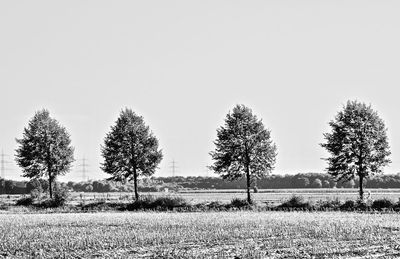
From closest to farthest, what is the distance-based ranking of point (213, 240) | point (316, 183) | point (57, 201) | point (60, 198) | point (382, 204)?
point (213, 240), point (382, 204), point (57, 201), point (60, 198), point (316, 183)

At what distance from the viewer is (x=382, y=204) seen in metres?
60.0

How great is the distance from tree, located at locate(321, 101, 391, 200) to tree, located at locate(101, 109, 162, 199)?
75.0 feet

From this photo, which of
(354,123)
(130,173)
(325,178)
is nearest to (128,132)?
(130,173)

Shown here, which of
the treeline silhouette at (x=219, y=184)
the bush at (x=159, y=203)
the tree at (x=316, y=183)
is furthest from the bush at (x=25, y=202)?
the tree at (x=316, y=183)

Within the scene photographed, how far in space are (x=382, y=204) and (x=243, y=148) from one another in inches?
719

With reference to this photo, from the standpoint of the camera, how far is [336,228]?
35.1 metres

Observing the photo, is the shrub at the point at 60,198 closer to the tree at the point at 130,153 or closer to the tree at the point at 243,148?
the tree at the point at 130,153

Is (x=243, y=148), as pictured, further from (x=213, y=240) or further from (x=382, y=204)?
(x=213, y=240)

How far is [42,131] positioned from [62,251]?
205 feet

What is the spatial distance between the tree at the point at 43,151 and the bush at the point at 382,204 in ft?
148

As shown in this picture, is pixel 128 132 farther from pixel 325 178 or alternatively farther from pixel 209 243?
pixel 325 178

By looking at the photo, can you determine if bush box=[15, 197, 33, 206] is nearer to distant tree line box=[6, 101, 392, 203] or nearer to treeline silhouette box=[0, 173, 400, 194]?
distant tree line box=[6, 101, 392, 203]

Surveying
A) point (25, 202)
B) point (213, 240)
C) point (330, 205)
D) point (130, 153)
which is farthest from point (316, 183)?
point (213, 240)

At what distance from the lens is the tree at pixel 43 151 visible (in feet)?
282
